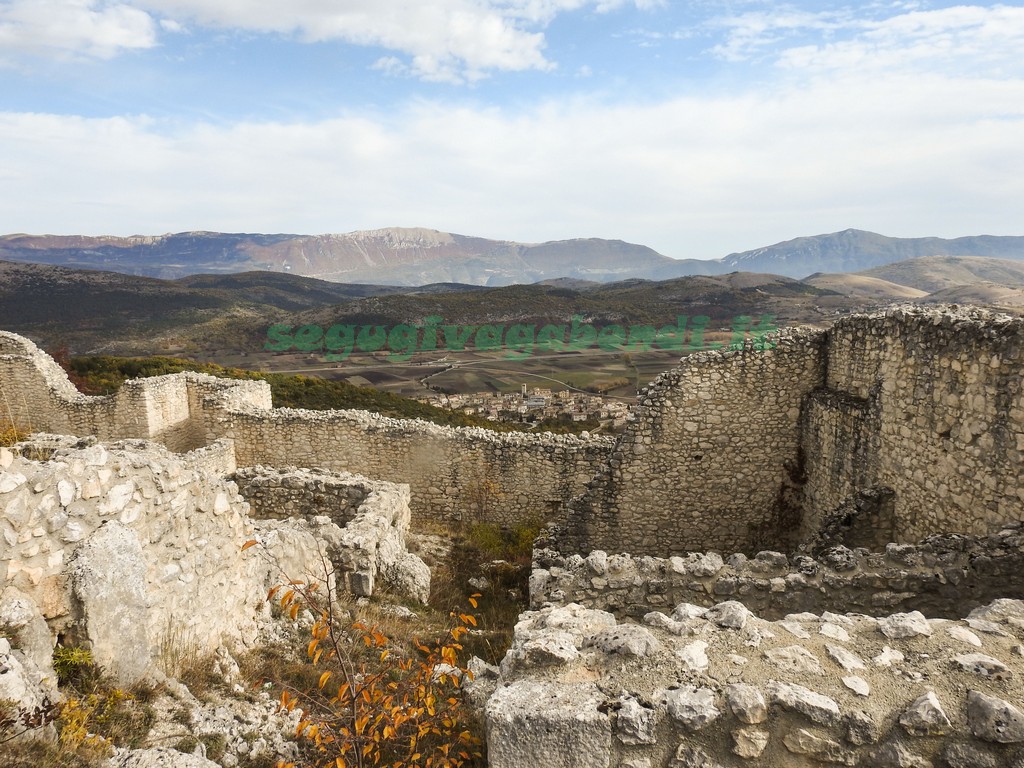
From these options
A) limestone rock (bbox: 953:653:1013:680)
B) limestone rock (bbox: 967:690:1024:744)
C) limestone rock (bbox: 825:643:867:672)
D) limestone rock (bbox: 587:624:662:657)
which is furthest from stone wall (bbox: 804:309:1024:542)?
limestone rock (bbox: 587:624:662:657)

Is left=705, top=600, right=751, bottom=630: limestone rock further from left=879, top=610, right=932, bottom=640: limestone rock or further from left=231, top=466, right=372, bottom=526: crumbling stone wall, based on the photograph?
left=231, top=466, right=372, bottom=526: crumbling stone wall

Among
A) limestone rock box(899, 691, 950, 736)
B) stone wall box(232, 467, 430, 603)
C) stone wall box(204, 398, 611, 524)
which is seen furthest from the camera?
stone wall box(204, 398, 611, 524)

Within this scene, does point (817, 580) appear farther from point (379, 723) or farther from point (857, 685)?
point (379, 723)

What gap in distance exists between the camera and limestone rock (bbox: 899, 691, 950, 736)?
2.50 meters

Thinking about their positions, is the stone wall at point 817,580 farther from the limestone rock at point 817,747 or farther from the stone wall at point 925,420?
the limestone rock at point 817,747

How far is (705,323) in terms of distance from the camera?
200 feet

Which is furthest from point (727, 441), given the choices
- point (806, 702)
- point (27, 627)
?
point (27, 627)

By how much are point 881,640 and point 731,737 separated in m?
1.18

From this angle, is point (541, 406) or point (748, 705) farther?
point (541, 406)

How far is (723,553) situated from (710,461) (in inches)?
57.3

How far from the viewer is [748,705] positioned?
2.62 meters

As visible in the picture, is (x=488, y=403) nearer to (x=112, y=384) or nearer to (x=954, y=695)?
(x=112, y=384)

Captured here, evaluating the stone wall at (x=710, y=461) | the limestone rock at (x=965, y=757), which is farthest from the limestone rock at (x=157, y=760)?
the stone wall at (x=710, y=461)

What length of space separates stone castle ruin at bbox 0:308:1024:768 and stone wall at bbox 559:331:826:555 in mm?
30
